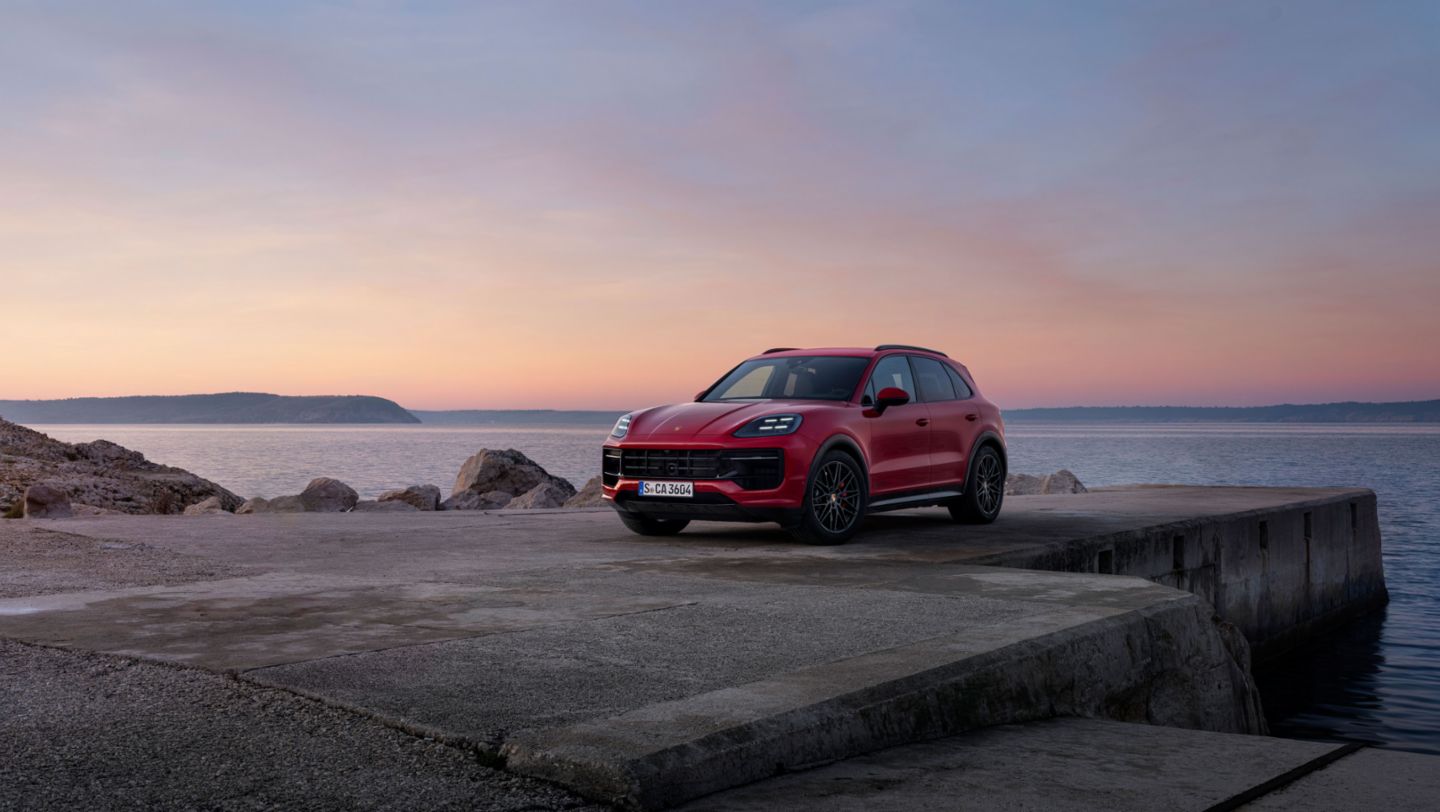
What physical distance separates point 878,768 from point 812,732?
25cm

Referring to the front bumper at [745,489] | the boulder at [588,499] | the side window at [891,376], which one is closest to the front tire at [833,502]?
the front bumper at [745,489]

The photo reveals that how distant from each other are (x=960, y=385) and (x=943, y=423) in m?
0.87

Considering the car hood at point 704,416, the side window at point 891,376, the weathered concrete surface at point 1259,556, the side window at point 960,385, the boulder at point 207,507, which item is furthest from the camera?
the boulder at point 207,507

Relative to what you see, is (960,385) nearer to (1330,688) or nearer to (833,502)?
(833,502)

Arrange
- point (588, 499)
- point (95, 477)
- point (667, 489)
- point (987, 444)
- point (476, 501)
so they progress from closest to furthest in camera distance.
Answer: point (667, 489)
point (987, 444)
point (95, 477)
point (588, 499)
point (476, 501)

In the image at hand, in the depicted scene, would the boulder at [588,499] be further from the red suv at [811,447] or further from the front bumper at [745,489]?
the front bumper at [745,489]

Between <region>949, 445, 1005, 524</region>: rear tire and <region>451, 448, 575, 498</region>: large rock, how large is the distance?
12.5 meters

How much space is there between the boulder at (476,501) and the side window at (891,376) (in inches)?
472

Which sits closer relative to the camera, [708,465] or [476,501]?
[708,465]

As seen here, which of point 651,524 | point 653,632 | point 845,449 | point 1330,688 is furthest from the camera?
point 1330,688

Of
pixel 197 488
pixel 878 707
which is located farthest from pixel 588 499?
pixel 878 707

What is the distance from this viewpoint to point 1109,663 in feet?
19.3

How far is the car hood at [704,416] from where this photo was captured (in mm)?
10543

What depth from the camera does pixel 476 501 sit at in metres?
22.7
